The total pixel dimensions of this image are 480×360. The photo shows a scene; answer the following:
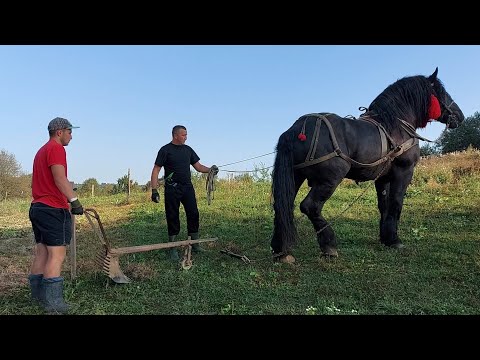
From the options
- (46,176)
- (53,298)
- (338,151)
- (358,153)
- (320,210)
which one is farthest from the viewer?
(358,153)

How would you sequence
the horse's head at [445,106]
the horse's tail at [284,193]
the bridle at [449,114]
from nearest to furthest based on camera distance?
the horse's tail at [284,193]
the horse's head at [445,106]
the bridle at [449,114]

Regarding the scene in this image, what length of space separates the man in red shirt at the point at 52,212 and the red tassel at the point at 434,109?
5564 millimetres

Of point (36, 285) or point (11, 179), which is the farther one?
point (11, 179)

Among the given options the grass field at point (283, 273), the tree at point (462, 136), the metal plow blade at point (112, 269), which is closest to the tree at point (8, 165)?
the grass field at point (283, 273)

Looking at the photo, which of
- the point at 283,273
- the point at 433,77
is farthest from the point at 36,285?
the point at 433,77

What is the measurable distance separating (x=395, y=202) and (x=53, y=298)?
198 inches

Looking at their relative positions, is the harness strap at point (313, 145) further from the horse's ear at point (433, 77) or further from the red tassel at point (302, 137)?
the horse's ear at point (433, 77)

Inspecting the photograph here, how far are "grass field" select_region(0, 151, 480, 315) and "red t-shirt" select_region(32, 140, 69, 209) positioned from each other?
1.04m

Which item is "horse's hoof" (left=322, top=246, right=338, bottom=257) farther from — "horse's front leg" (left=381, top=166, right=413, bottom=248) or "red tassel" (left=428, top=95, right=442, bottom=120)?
"red tassel" (left=428, top=95, right=442, bottom=120)

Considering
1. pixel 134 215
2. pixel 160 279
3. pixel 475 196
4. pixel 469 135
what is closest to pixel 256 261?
pixel 160 279

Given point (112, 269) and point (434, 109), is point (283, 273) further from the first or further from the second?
point (434, 109)

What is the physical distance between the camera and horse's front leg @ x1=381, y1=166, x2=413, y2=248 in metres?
6.18

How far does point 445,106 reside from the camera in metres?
6.75

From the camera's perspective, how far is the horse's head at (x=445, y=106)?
6586 mm
